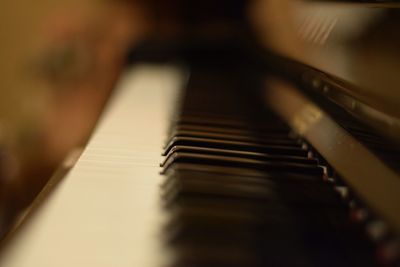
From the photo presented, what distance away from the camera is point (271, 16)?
1.65 metres

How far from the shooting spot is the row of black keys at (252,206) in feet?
1.55

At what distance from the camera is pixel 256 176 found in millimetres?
691

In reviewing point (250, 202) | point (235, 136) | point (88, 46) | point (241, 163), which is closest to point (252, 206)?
point (250, 202)

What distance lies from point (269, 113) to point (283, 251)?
656mm

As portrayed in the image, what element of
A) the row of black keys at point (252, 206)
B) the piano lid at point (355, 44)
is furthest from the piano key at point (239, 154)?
the piano lid at point (355, 44)

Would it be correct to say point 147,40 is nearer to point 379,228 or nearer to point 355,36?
point 355,36

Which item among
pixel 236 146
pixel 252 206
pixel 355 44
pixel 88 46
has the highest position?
pixel 88 46

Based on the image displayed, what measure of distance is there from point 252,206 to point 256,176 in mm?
113

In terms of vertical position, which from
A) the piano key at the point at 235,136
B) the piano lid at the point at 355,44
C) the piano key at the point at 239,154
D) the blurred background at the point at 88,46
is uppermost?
the blurred background at the point at 88,46

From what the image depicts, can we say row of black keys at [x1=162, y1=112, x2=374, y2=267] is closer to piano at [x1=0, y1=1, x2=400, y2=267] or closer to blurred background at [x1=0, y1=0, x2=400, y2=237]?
piano at [x1=0, y1=1, x2=400, y2=267]

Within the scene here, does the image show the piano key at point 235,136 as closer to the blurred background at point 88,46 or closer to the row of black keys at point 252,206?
the row of black keys at point 252,206

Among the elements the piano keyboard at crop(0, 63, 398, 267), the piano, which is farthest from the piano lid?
the piano keyboard at crop(0, 63, 398, 267)

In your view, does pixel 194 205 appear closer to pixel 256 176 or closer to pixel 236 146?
pixel 256 176

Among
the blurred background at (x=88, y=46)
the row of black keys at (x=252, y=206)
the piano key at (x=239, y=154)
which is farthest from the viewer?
the blurred background at (x=88, y=46)
